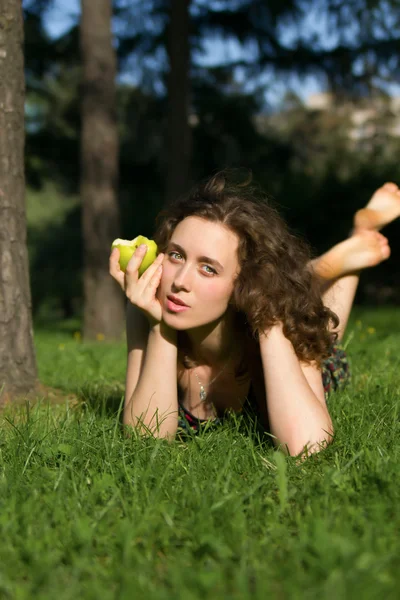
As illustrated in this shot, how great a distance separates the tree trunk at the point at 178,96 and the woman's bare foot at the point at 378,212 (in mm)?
5183

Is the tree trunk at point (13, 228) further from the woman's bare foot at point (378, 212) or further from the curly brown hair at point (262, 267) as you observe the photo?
the woman's bare foot at point (378, 212)

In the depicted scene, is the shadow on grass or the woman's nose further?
the shadow on grass

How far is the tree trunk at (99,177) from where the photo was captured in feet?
26.8

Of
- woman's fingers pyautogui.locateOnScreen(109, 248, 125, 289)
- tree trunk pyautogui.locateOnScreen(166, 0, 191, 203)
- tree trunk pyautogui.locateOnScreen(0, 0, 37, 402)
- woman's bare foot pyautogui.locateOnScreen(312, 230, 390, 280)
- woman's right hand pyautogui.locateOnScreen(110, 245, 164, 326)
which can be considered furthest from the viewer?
tree trunk pyautogui.locateOnScreen(166, 0, 191, 203)

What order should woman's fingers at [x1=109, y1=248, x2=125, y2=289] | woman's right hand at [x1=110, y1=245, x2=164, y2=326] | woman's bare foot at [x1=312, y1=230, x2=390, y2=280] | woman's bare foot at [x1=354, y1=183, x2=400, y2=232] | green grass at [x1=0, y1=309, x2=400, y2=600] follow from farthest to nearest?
woman's bare foot at [x1=354, y1=183, x2=400, y2=232] → woman's bare foot at [x1=312, y1=230, x2=390, y2=280] → woman's fingers at [x1=109, y1=248, x2=125, y2=289] → woman's right hand at [x1=110, y1=245, x2=164, y2=326] → green grass at [x1=0, y1=309, x2=400, y2=600]

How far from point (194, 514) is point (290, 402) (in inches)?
32.8

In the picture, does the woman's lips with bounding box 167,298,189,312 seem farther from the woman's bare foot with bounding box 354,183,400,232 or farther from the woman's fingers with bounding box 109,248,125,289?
the woman's bare foot with bounding box 354,183,400,232

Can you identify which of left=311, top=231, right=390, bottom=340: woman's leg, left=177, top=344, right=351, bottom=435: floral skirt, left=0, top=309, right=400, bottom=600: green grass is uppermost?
left=311, top=231, right=390, bottom=340: woman's leg

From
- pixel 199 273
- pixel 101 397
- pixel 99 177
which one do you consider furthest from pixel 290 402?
pixel 99 177

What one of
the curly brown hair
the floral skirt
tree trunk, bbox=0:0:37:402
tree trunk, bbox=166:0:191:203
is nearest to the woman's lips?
the curly brown hair

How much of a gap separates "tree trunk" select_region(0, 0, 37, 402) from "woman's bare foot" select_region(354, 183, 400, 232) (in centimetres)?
206

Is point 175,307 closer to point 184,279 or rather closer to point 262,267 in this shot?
point 184,279

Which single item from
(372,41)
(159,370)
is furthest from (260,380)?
(372,41)

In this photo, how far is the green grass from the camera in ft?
5.34
